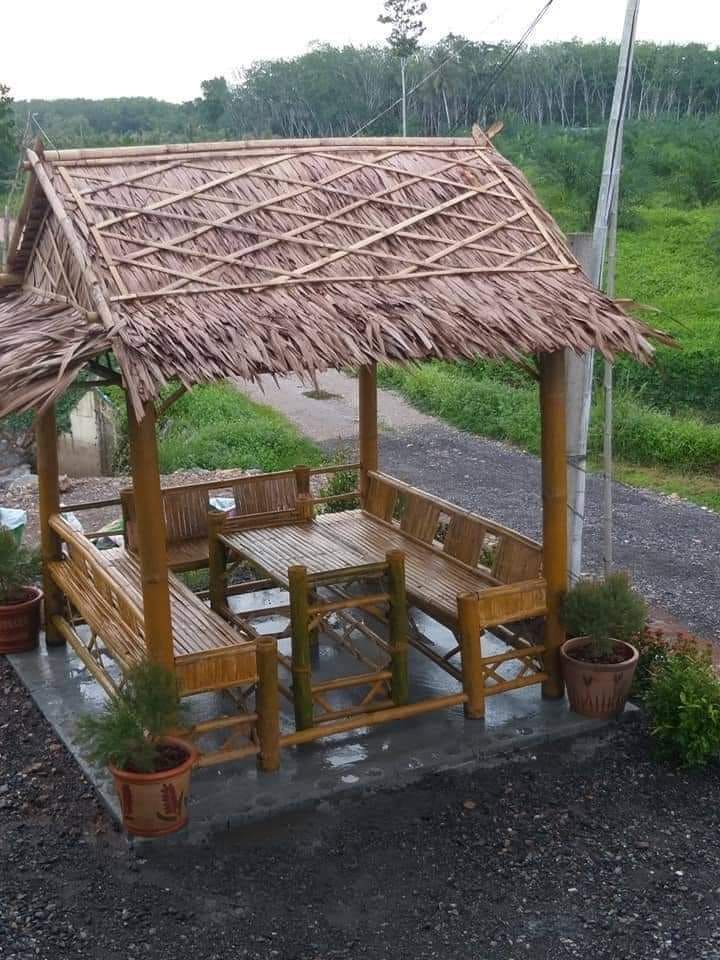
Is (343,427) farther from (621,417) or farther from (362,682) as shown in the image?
(362,682)

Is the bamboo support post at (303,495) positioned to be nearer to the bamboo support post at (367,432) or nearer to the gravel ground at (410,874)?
the bamboo support post at (367,432)

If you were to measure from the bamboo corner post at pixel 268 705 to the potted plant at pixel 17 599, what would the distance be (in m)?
2.57

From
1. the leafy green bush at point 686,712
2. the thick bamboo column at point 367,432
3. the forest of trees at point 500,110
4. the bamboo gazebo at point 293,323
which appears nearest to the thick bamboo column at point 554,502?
the bamboo gazebo at point 293,323

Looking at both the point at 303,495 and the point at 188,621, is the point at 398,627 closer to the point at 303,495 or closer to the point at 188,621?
the point at 188,621

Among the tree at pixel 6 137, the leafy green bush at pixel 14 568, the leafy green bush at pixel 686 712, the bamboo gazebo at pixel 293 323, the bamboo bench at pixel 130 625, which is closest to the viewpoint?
the bamboo gazebo at pixel 293 323

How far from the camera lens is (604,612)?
20.2 feet

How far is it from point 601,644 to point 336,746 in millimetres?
1723

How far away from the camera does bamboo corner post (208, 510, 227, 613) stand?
753cm

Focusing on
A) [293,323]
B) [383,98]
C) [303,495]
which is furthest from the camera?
[383,98]

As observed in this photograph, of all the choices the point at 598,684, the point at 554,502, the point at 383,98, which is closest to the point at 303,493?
the point at 554,502

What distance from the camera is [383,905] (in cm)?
479

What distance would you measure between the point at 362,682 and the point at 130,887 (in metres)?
1.75

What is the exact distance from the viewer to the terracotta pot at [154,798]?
199 inches

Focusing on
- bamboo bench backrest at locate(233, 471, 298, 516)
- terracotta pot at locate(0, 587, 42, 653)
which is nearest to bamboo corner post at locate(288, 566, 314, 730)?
bamboo bench backrest at locate(233, 471, 298, 516)
